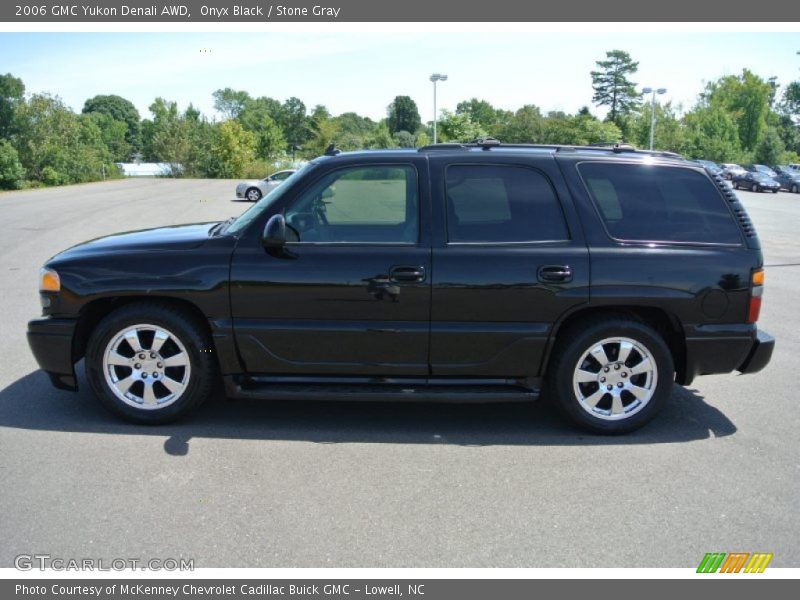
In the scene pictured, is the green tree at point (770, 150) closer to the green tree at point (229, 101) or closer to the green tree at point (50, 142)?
the green tree at point (50, 142)

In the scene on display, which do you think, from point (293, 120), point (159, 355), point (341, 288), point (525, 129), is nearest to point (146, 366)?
point (159, 355)

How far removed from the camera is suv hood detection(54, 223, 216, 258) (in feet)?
15.4

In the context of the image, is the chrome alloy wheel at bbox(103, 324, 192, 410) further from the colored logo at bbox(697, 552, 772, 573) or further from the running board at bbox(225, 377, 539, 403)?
the colored logo at bbox(697, 552, 772, 573)

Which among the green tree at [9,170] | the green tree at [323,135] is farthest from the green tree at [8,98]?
the green tree at [323,135]

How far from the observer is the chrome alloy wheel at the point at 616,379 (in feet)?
15.1

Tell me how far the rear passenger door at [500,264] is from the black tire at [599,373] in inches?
6.5

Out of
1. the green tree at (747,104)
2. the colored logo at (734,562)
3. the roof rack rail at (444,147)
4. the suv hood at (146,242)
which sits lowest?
the colored logo at (734,562)

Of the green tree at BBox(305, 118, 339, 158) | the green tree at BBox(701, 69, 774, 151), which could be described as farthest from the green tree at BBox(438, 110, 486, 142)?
the green tree at BBox(701, 69, 774, 151)

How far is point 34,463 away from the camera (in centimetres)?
412

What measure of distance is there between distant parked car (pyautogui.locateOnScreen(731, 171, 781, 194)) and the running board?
44.1m

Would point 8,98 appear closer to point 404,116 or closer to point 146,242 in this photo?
point 146,242

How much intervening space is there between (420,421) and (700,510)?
1.92 metres

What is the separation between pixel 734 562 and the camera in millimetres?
3252

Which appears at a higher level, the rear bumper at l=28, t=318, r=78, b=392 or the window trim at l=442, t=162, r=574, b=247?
the window trim at l=442, t=162, r=574, b=247
